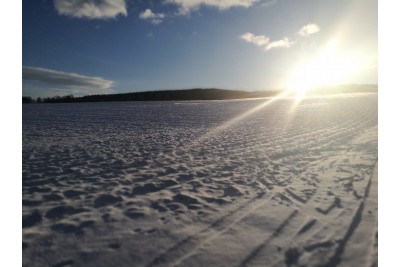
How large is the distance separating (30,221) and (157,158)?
5621 millimetres

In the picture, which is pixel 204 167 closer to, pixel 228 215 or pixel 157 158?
pixel 157 158

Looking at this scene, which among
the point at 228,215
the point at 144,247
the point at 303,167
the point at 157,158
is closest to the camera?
the point at 144,247

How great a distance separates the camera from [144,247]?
4.71 metres

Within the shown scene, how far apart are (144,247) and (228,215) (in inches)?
79.0

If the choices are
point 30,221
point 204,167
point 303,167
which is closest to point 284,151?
point 303,167

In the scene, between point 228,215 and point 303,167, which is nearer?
point 228,215

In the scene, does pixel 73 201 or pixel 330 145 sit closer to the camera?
pixel 73 201
